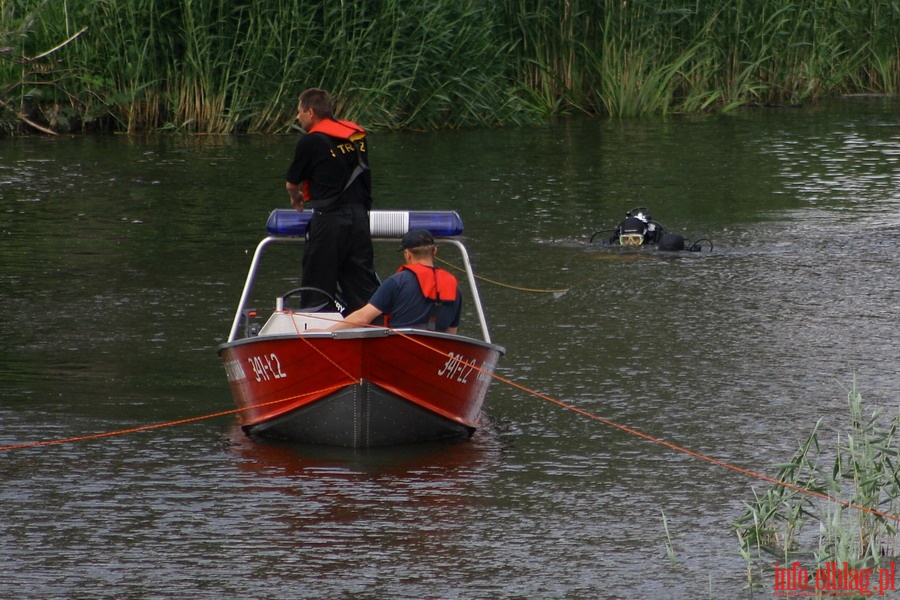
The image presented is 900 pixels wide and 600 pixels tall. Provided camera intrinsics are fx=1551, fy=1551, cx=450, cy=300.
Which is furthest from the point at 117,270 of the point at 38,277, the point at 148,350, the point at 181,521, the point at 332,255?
the point at 181,521

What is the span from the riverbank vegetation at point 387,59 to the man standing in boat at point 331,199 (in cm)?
1300

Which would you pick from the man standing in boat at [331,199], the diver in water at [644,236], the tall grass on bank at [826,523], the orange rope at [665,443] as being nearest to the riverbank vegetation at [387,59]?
the diver in water at [644,236]

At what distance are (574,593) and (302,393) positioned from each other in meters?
2.57

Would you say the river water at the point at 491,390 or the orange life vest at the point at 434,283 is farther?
the orange life vest at the point at 434,283

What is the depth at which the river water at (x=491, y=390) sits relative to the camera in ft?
23.1

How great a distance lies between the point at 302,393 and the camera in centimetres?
866

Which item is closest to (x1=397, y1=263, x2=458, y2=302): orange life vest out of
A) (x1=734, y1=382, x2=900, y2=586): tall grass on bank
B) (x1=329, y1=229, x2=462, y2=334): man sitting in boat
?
(x1=329, y1=229, x2=462, y2=334): man sitting in boat

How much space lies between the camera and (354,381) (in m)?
8.45

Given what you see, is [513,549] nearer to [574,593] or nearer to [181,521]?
[574,593]

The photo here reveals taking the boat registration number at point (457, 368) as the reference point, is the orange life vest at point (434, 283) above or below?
above

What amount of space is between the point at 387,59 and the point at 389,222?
15353 millimetres

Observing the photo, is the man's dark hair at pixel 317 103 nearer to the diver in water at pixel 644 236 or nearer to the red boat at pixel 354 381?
the red boat at pixel 354 381

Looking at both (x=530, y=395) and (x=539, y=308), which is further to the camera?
(x=539, y=308)

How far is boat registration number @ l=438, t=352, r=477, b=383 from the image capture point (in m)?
8.57
